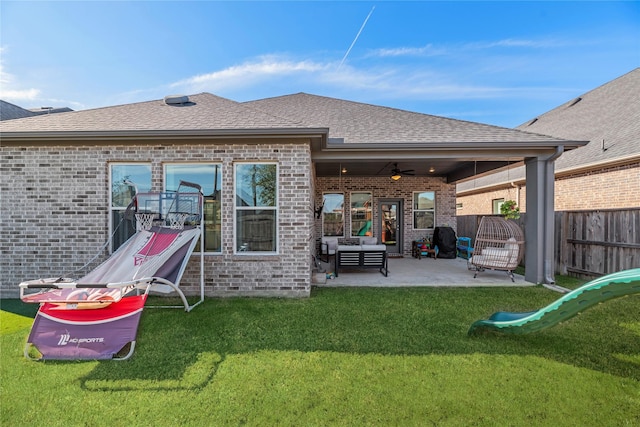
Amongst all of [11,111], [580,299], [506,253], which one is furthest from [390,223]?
[11,111]

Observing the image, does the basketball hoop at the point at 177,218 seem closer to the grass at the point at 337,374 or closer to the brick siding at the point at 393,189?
the grass at the point at 337,374

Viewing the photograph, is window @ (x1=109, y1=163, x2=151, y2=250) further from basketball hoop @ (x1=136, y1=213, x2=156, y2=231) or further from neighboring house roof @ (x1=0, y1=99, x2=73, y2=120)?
neighboring house roof @ (x1=0, y1=99, x2=73, y2=120)

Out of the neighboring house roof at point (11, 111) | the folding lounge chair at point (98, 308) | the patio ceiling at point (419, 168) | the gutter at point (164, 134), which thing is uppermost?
the neighboring house roof at point (11, 111)

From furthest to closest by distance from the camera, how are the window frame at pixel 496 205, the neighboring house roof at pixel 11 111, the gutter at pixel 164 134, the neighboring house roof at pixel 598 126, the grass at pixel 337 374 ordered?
the window frame at pixel 496 205
the neighboring house roof at pixel 11 111
the neighboring house roof at pixel 598 126
the gutter at pixel 164 134
the grass at pixel 337 374

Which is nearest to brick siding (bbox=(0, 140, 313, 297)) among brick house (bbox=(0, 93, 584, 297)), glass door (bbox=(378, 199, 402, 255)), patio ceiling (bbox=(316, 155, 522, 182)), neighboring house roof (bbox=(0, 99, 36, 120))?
brick house (bbox=(0, 93, 584, 297))

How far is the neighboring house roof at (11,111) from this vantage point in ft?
35.7

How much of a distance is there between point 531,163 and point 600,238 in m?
2.51

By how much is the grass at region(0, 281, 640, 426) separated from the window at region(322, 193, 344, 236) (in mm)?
7260

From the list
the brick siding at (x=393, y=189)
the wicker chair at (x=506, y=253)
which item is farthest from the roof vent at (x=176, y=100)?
the wicker chair at (x=506, y=253)

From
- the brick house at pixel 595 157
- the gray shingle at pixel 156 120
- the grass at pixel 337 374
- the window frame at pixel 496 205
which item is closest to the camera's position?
the grass at pixel 337 374

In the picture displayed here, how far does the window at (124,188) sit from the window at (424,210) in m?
9.55

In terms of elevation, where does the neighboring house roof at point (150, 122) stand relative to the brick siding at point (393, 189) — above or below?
above

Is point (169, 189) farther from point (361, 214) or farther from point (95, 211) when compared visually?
point (361, 214)

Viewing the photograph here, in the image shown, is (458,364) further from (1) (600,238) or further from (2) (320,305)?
(1) (600,238)
